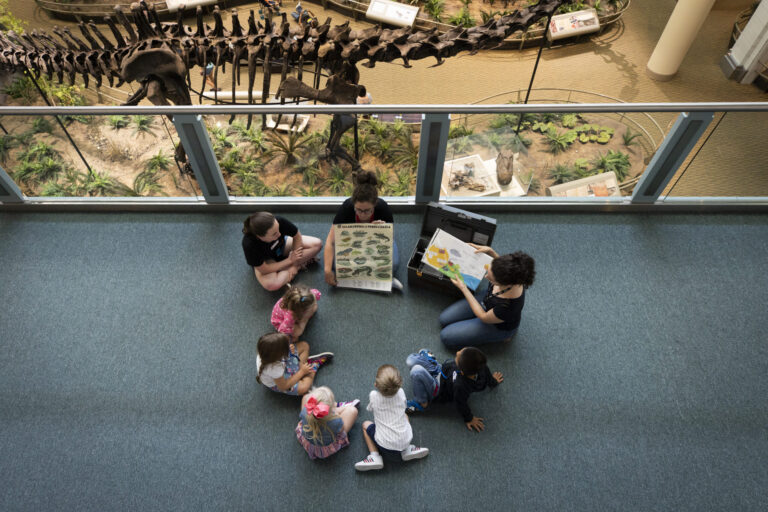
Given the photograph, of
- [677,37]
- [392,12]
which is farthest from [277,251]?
[677,37]

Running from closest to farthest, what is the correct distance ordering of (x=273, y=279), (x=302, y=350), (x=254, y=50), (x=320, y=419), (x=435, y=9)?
(x=320, y=419) < (x=302, y=350) < (x=273, y=279) < (x=254, y=50) < (x=435, y=9)

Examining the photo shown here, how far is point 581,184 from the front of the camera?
3975mm

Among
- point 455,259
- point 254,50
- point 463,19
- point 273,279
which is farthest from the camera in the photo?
point 463,19

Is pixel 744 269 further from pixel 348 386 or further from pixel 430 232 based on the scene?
pixel 348 386

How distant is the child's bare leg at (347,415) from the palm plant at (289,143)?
202 cm

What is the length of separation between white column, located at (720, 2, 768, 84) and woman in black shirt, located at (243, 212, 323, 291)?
324 inches

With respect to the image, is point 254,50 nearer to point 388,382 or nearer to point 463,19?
point 388,382

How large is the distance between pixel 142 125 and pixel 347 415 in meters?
2.68

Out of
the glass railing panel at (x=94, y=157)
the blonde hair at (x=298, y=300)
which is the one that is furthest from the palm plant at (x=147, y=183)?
the blonde hair at (x=298, y=300)

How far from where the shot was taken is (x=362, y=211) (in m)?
3.35

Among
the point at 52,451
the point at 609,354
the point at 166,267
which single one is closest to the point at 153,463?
the point at 52,451

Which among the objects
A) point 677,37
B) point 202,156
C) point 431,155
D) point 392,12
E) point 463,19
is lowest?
point 463,19

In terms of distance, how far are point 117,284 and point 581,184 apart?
12.7 ft

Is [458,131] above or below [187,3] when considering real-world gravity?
above
